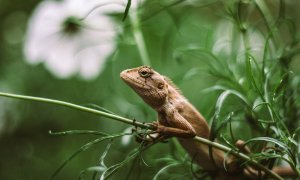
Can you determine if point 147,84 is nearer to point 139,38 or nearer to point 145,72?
point 145,72

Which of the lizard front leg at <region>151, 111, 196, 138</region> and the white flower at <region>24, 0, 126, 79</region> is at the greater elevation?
the white flower at <region>24, 0, 126, 79</region>

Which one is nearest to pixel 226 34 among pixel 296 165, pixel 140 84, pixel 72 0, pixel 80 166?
pixel 72 0

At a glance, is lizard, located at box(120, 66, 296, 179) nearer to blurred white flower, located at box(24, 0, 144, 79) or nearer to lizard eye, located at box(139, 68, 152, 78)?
lizard eye, located at box(139, 68, 152, 78)

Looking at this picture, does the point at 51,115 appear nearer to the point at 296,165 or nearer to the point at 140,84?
the point at 140,84

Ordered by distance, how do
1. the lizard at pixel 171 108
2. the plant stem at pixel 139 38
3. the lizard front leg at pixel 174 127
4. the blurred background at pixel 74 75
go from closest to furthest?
the lizard front leg at pixel 174 127
the lizard at pixel 171 108
the plant stem at pixel 139 38
the blurred background at pixel 74 75

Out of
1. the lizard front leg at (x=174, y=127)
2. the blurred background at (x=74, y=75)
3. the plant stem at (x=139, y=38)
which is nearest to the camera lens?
the lizard front leg at (x=174, y=127)

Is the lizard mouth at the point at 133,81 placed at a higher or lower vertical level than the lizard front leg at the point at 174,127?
higher

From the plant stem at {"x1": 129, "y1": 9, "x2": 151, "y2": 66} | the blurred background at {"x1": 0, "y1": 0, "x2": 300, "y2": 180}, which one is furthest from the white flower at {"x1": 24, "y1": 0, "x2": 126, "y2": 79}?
the plant stem at {"x1": 129, "y1": 9, "x2": 151, "y2": 66}

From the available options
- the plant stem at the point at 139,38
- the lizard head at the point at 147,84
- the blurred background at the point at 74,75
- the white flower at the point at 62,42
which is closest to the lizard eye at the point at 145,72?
the lizard head at the point at 147,84

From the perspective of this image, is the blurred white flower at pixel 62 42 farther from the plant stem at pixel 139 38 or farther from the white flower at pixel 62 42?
the plant stem at pixel 139 38
